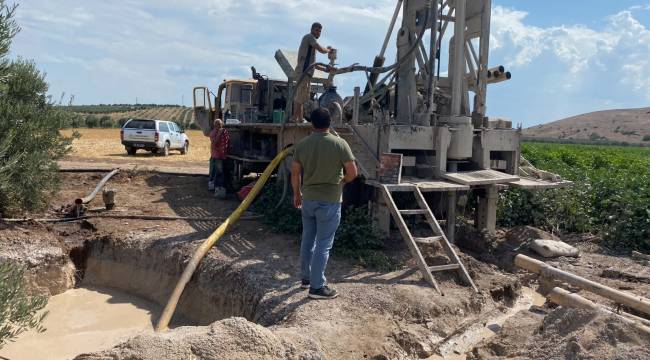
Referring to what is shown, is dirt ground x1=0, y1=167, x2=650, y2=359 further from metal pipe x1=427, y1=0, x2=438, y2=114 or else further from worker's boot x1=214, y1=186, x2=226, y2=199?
metal pipe x1=427, y1=0, x2=438, y2=114

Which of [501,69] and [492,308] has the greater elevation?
[501,69]

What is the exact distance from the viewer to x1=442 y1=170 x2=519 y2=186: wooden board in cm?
738

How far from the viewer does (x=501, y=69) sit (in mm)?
8797

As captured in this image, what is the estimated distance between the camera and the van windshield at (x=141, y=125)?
23250mm

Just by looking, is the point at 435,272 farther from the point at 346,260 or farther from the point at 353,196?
the point at 353,196

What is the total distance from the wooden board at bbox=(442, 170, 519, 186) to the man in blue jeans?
245 centimetres

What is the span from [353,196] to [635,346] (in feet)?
15.1

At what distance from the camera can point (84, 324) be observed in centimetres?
698

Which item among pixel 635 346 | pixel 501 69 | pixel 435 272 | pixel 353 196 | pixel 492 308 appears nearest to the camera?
pixel 635 346

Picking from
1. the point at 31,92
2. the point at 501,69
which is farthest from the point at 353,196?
the point at 31,92

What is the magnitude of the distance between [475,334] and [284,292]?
79.4 inches

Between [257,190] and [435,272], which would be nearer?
[435,272]

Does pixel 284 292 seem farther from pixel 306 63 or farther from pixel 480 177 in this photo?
pixel 306 63

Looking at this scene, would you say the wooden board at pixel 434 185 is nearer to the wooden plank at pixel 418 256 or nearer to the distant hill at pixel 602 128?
the wooden plank at pixel 418 256
